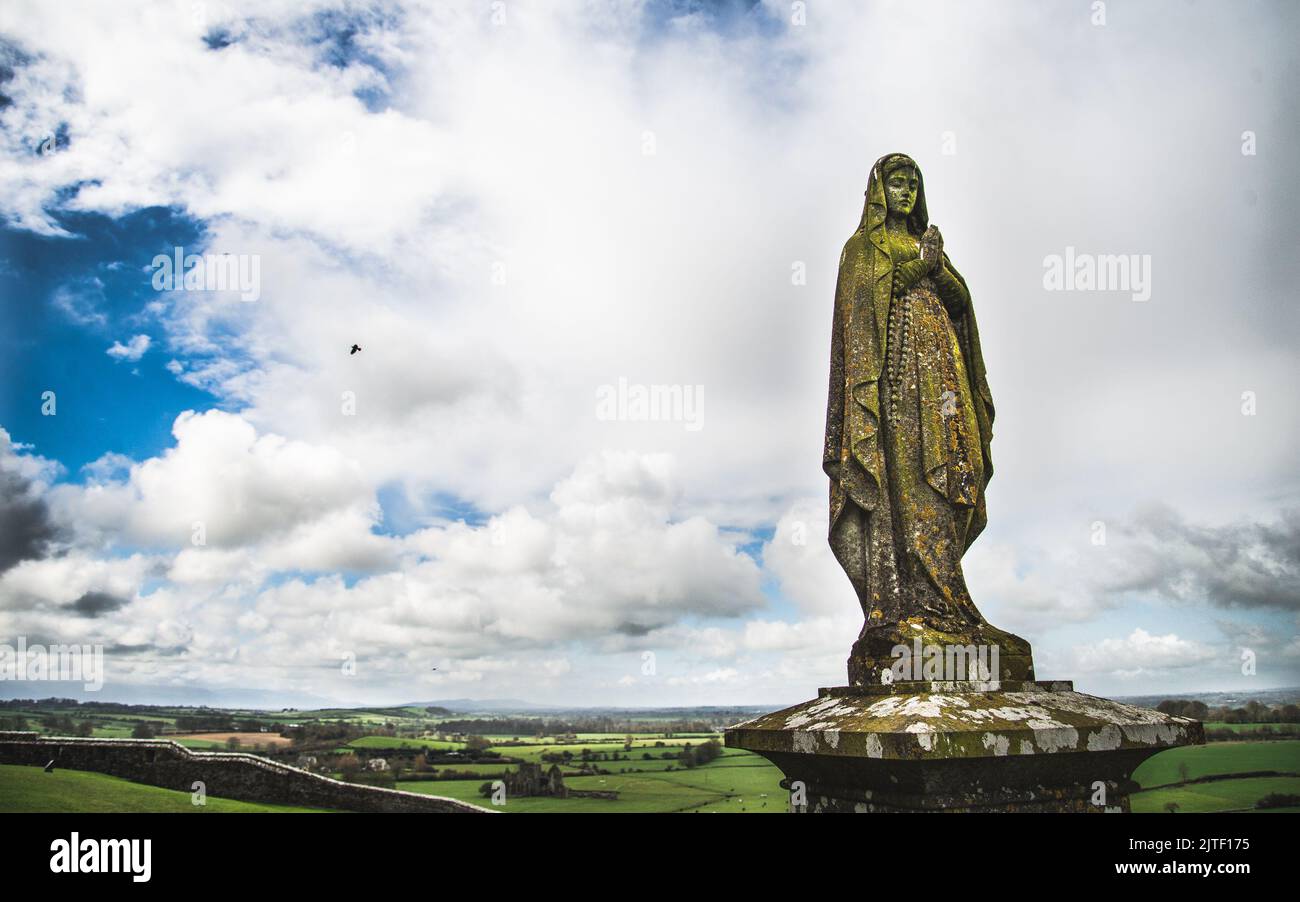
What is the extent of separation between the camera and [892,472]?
6488 mm

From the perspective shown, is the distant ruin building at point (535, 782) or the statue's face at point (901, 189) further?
the distant ruin building at point (535, 782)

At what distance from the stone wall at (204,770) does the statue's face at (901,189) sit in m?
19.2

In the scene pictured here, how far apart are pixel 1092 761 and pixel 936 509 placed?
2195 millimetres

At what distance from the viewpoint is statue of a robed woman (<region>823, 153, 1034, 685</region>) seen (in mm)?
6035

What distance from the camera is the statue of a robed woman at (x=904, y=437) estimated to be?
6.04m

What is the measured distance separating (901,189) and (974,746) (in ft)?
17.7

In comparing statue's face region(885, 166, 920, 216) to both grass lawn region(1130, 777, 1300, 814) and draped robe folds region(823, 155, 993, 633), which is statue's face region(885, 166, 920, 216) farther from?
grass lawn region(1130, 777, 1300, 814)

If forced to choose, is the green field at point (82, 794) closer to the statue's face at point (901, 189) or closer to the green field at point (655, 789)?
the green field at point (655, 789)

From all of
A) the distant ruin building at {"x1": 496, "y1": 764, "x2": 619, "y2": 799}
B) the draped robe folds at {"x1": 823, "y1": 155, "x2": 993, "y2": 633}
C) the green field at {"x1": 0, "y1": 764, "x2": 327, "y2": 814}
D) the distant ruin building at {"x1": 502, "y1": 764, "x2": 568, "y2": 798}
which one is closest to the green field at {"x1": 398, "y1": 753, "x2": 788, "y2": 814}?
the distant ruin building at {"x1": 496, "y1": 764, "x2": 619, "y2": 799}

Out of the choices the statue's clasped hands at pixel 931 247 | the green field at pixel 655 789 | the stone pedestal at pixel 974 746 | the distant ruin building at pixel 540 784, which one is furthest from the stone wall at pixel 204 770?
the statue's clasped hands at pixel 931 247

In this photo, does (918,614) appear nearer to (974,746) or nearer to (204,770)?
(974,746)

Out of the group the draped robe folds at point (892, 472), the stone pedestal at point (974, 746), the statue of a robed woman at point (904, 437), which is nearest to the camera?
the stone pedestal at point (974, 746)

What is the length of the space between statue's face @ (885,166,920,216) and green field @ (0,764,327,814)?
19423 millimetres

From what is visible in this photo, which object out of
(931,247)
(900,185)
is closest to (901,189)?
(900,185)
